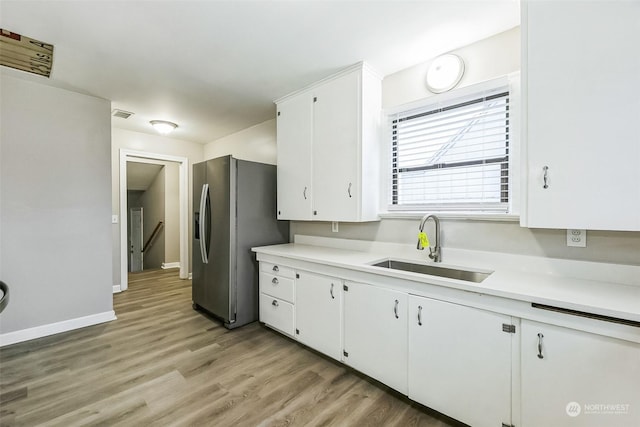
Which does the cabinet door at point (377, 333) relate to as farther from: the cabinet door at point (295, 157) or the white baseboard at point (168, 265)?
the white baseboard at point (168, 265)

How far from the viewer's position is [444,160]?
222 cm

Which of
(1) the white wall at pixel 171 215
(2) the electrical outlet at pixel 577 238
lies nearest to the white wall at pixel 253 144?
(1) the white wall at pixel 171 215

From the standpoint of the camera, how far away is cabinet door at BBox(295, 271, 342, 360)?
7.20 ft

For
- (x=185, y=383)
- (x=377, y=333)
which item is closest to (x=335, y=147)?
(x=377, y=333)

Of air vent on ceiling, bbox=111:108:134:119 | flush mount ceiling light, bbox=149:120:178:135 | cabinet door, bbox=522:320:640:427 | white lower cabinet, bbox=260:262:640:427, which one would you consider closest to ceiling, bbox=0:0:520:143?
air vent on ceiling, bbox=111:108:134:119

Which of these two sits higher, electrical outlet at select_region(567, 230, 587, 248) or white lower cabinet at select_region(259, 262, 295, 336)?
electrical outlet at select_region(567, 230, 587, 248)

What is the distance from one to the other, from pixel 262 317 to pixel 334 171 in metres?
1.70

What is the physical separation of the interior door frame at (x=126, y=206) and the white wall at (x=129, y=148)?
0.05 m

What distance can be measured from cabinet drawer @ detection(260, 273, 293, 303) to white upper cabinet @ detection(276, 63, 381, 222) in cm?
66

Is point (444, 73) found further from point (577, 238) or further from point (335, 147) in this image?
point (577, 238)

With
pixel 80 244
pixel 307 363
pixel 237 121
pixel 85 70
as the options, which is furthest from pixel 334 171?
pixel 80 244

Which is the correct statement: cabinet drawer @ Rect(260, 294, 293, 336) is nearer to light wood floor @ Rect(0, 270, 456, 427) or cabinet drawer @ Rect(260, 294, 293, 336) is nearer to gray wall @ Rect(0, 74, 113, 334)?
light wood floor @ Rect(0, 270, 456, 427)

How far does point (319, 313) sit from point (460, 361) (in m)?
1.10

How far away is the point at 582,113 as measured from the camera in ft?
4.54
